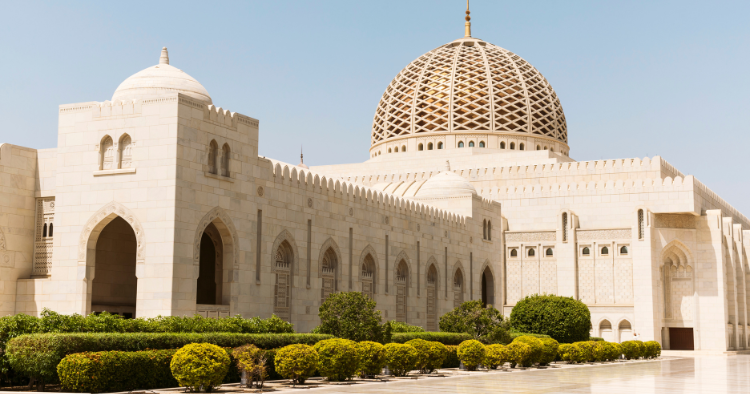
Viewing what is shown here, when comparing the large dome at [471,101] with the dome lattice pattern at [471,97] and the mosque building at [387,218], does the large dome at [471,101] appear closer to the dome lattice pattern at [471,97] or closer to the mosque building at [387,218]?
the dome lattice pattern at [471,97]

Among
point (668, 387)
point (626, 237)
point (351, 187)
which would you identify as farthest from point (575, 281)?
point (668, 387)

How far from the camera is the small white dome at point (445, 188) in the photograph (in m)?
36.2

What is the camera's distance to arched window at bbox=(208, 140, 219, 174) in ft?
71.4

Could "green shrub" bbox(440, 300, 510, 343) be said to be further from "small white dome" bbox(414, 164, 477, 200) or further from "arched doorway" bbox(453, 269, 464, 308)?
"small white dome" bbox(414, 164, 477, 200)

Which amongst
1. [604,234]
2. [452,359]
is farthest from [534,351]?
[604,234]

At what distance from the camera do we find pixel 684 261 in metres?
36.9

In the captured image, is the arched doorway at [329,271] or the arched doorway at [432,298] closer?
the arched doorway at [329,271]

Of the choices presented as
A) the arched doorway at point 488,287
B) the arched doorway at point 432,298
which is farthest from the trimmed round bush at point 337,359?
the arched doorway at point 488,287

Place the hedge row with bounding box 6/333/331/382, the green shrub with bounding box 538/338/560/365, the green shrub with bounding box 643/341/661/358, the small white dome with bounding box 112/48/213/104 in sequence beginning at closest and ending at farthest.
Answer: the hedge row with bounding box 6/333/331/382 → the small white dome with bounding box 112/48/213/104 → the green shrub with bounding box 538/338/560/365 → the green shrub with bounding box 643/341/661/358

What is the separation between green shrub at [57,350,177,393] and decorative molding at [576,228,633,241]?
26.6 m

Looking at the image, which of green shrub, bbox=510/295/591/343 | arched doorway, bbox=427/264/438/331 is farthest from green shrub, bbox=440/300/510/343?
arched doorway, bbox=427/264/438/331

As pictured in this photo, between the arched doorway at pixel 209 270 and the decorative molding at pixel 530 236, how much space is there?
59.8ft

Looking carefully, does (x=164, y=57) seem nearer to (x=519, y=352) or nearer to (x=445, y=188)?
(x=519, y=352)

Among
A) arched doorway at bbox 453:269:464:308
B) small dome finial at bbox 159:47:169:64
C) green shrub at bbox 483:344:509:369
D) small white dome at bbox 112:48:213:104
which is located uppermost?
small dome finial at bbox 159:47:169:64
